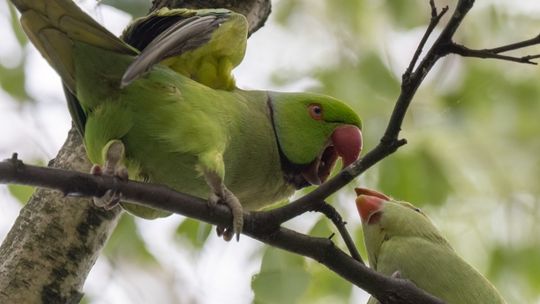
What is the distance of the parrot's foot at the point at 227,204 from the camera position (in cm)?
214

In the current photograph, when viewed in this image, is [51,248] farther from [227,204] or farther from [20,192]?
[20,192]

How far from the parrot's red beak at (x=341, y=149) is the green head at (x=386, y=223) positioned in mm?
203

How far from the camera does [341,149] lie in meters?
2.81

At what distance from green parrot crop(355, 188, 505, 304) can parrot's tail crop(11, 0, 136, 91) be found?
1.10m

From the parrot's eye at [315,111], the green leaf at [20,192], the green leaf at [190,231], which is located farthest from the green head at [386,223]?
the green leaf at [20,192]

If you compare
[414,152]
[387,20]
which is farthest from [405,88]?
[387,20]

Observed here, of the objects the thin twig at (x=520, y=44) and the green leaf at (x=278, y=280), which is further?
the green leaf at (x=278, y=280)

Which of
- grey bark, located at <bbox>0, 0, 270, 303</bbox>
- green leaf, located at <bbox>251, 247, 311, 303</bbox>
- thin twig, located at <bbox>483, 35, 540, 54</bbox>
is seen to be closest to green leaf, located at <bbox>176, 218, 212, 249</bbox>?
green leaf, located at <bbox>251, 247, 311, 303</bbox>

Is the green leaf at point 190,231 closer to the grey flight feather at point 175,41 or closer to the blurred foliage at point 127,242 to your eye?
the blurred foliage at point 127,242

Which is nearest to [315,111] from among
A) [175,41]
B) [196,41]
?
[196,41]

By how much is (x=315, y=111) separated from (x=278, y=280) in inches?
24.8

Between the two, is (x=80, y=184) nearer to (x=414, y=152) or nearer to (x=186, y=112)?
(x=186, y=112)

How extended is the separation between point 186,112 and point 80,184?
0.60m

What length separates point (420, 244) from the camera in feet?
9.11
